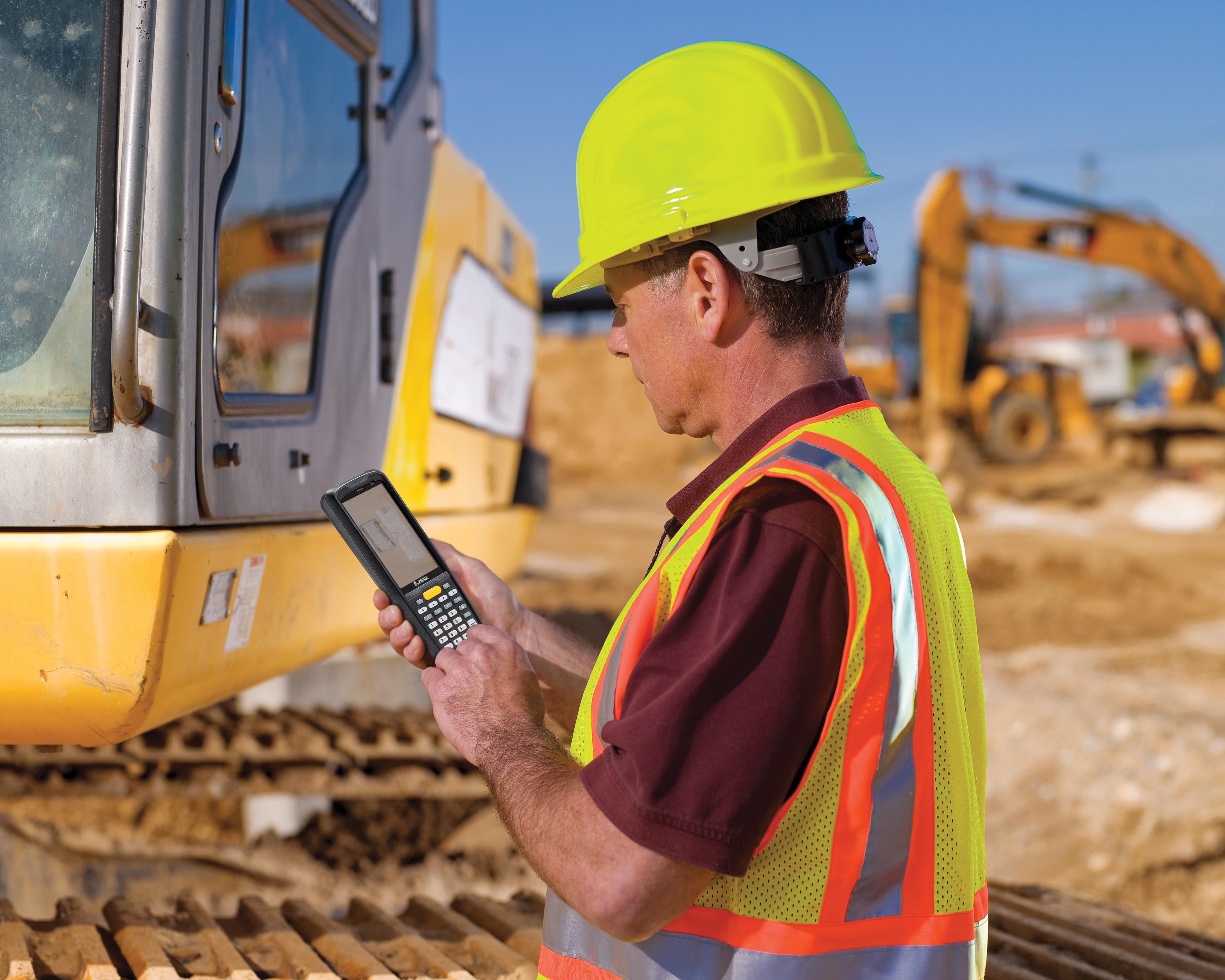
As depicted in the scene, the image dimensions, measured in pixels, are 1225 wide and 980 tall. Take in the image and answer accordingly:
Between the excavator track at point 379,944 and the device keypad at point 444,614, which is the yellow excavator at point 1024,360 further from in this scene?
the device keypad at point 444,614

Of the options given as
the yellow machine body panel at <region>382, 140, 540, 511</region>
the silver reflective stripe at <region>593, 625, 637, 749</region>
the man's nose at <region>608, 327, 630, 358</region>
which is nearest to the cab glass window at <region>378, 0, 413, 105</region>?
the yellow machine body panel at <region>382, 140, 540, 511</region>

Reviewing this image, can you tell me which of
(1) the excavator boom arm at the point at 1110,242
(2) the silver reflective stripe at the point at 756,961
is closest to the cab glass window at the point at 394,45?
(2) the silver reflective stripe at the point at 756,961

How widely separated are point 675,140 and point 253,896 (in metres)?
2.31

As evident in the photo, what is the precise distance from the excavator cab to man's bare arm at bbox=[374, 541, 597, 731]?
38 cm

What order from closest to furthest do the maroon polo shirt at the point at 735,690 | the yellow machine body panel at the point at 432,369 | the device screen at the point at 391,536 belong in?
1. the maroon polo shirt at the point at 735,690
2. the device screen at the point at 391,536
3. the yellow machine body panel at the point at 432,369

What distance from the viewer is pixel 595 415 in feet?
93.9

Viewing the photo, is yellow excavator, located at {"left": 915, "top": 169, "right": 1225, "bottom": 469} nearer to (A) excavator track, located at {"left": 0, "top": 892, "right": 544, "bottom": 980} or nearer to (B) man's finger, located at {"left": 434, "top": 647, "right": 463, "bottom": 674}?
(A) excavator track, located at {"left": 0, "top": 892, "right": 544, "bottom": 980}

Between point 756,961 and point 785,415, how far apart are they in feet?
2.15

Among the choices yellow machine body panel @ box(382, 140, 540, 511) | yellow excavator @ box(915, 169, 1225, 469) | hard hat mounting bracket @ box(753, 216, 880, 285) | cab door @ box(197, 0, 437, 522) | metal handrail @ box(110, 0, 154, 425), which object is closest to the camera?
hard hat mounting bracket @ box(753, 216, 880, 285)

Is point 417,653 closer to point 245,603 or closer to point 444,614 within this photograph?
point 444,614

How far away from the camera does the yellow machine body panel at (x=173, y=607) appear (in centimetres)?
174

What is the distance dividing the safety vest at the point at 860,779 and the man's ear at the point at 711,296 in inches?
6.7

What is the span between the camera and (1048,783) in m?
5.50

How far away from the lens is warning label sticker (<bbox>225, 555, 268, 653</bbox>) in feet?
6.75
